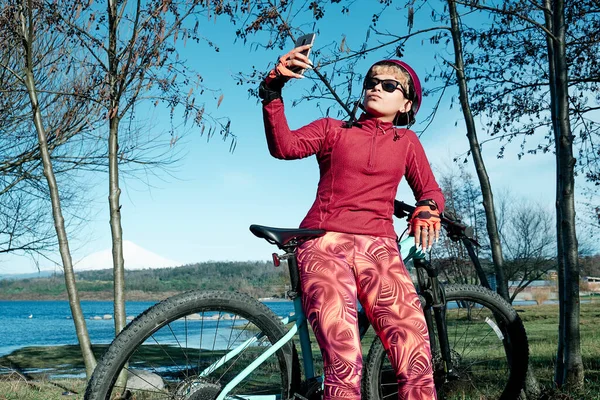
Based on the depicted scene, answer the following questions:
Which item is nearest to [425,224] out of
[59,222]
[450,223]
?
[450,223]

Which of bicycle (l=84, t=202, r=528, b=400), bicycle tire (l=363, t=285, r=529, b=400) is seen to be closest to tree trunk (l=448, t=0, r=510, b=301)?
bicycle tire (l=363, t=285, r=529, b=400)

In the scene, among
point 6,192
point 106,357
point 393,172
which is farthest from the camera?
point 6,192

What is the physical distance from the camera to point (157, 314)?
2.60m

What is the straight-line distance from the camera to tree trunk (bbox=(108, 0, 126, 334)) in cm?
720

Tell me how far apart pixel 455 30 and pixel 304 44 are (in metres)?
3.80

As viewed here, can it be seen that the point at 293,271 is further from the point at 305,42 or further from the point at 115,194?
the point at 115,194

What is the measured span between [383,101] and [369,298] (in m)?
0.99

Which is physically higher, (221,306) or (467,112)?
(467,112)

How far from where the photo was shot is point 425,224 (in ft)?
10.2

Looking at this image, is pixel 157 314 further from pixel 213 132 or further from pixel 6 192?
pixel 6 192

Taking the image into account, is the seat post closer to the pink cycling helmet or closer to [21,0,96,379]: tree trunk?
the pink cycling helmet

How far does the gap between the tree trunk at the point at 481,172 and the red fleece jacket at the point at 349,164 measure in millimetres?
2744

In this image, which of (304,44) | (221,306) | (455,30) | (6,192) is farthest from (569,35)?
(6,192)

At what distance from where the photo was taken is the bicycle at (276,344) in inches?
104
